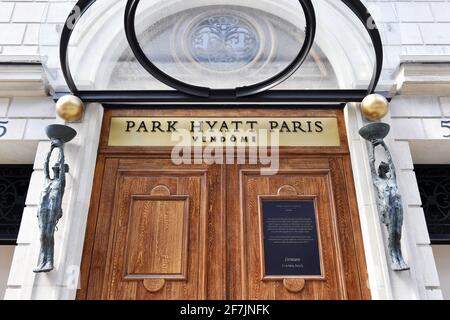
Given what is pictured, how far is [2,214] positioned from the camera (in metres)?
6.00

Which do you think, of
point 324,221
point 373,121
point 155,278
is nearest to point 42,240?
point 155,278

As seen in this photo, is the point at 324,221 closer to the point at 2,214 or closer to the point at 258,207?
the point at 258,207

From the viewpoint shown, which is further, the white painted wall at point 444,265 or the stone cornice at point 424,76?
the stone cornice at point 424,76

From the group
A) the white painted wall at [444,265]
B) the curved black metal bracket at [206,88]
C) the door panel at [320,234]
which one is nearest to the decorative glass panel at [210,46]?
the curved black metal bracket at [206,88]

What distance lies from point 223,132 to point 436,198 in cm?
315

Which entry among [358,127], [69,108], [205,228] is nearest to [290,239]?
[205,228]

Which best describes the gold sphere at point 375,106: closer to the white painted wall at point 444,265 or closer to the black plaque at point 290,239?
the black plaque at point 290,239

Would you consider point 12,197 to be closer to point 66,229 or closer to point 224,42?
point 66,229

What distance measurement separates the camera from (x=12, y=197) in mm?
6090

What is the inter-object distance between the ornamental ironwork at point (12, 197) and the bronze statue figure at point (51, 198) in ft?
3.58

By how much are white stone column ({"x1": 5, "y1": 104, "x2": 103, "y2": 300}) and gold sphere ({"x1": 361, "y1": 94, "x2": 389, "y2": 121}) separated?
11.7ft

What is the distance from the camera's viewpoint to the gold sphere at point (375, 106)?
5.53 metres
